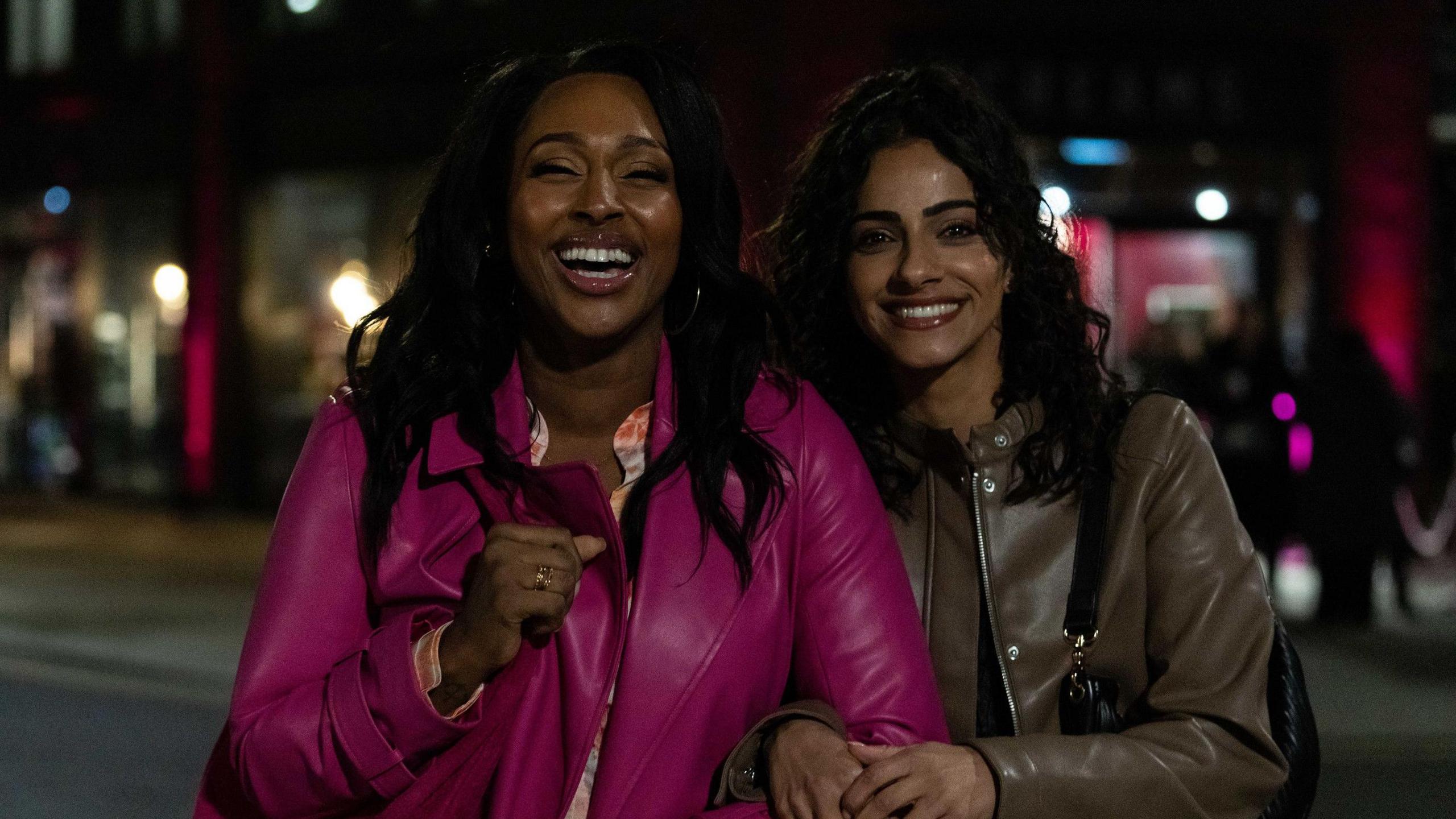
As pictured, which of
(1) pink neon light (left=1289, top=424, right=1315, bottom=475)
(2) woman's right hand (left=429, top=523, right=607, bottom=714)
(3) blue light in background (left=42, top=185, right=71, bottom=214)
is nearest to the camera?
(2) woman's right hand (left=429, top=523, right=607, bottom=714)

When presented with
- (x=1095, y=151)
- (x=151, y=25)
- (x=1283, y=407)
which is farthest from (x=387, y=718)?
(x=151, y=25)

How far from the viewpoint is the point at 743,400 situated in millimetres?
2355

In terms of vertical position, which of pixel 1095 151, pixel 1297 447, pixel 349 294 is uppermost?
pixel 1095 151

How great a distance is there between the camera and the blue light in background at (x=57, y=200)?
20297 mm

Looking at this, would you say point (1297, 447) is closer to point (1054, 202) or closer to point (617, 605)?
point (1054, 202)

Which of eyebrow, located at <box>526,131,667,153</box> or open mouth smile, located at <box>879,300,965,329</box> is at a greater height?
eyebrow, located at <box>526,131,667,153</box>

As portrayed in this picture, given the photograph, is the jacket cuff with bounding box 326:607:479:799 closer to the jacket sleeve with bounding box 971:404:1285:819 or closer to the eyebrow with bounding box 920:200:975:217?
the jacket sleeve with bounding box 971:404:1285:819

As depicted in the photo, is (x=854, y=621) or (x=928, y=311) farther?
(x=928, y=311)

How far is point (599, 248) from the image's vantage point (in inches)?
90.4

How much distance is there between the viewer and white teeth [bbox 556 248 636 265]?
2303 mm

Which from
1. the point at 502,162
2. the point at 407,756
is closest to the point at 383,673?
the point at 407,756

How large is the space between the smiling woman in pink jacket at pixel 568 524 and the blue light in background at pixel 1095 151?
11376 mm

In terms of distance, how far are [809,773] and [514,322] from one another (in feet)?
Answer: 2.91

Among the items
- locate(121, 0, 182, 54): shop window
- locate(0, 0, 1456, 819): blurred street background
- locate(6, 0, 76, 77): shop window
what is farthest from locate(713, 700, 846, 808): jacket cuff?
locate(6, 0, 76, 77): shop window
